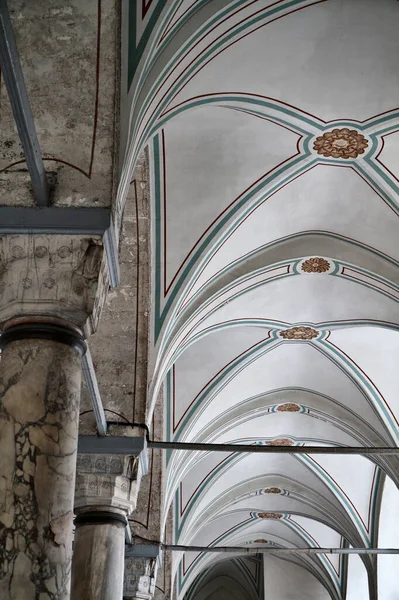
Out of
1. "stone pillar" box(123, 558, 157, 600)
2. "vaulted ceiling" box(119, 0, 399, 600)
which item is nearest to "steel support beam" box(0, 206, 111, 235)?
"vaulted ceiling" box(119, 0, 399, 600)

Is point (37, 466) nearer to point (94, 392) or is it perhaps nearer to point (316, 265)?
point (94, 392)

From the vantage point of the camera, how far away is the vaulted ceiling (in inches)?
263

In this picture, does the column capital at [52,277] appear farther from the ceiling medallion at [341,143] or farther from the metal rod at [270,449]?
the metal rod at [270,449]

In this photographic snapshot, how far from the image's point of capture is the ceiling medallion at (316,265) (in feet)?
32.5

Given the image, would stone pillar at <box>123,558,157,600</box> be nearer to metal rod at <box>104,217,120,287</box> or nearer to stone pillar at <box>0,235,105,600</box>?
metal rod at <box>104,217,120,287</box>

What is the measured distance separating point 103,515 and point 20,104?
4620mm

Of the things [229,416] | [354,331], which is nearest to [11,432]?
[354,331]

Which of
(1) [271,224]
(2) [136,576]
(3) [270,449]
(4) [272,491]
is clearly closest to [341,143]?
(1) [271,224]

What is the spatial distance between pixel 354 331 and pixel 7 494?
829 cm

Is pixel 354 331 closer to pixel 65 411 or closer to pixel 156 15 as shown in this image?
pixel 156 15

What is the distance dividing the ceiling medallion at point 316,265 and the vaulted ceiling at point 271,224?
0.03 m

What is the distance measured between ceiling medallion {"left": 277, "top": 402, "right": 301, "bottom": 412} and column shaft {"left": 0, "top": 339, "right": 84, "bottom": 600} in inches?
375

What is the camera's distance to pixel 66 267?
4.68m

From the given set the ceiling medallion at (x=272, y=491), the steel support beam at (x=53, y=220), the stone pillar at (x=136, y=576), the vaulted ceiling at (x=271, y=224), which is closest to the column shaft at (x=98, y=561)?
the vaulted ceiling at (x=271, y=224)
